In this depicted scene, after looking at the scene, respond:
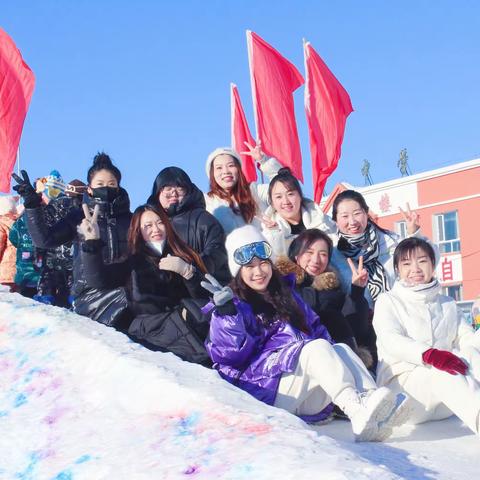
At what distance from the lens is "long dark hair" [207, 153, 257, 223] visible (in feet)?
16.6

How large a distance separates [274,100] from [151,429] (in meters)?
8.22

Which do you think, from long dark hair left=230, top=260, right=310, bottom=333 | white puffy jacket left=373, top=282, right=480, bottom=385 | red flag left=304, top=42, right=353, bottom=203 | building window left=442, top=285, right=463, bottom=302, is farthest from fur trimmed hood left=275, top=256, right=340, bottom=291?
building window left=442, top=285, right=463, bottom=302

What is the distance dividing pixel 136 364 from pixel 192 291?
1.03 meters

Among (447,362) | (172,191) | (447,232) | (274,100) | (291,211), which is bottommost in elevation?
(447,362)

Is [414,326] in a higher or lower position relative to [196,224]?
lower

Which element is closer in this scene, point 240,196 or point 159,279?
point 159,279

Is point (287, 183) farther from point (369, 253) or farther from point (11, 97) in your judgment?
point (11, 97)

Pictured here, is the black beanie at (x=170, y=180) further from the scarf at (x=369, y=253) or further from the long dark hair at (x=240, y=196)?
the scarf at (x=369, y=253)

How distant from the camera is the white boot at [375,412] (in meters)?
2.92

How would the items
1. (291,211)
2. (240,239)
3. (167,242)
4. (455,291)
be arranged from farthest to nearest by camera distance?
(455,291), (291,211), (167,242), (240,239)

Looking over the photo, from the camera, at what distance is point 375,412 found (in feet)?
9.57

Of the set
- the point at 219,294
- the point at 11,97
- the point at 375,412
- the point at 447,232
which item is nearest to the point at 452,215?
the point at 447,232

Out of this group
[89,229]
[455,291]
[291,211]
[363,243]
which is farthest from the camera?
[455,291]

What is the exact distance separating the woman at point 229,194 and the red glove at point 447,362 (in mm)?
2048
